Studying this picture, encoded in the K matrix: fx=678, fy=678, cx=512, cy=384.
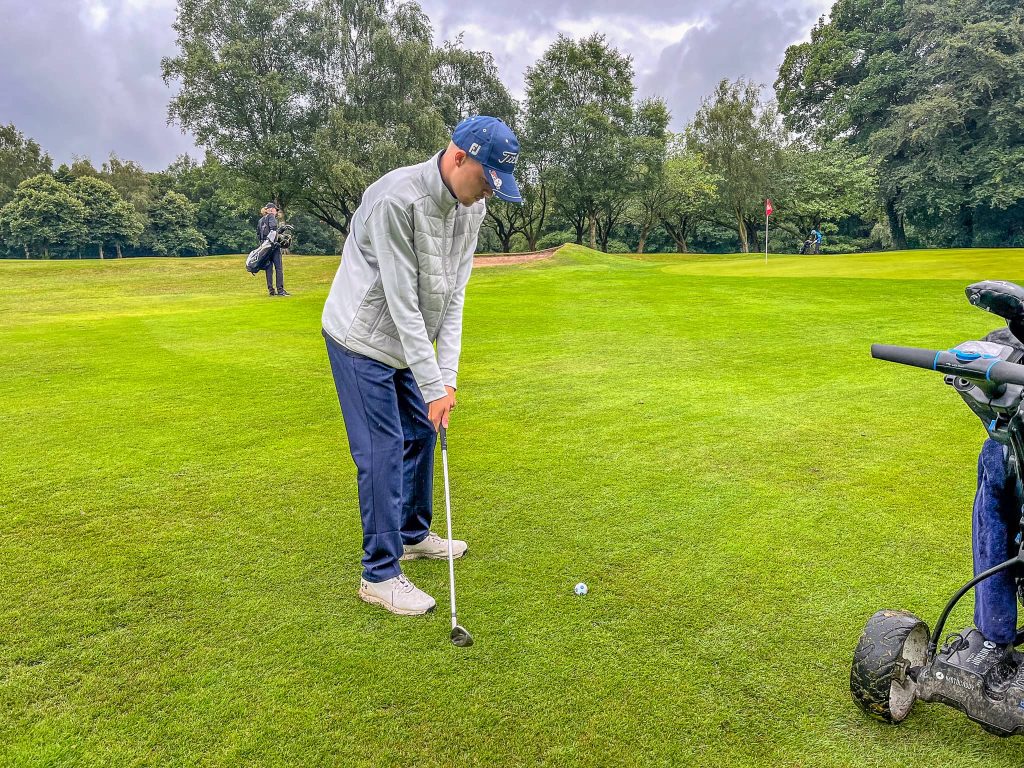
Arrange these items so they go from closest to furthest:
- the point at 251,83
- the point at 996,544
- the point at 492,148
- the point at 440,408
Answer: the point at 996,544, the point at 492,148, the point at 440,408, the point at 251,83

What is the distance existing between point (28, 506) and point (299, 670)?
315cm

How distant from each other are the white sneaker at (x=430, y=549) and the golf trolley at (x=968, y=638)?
2226 millimetres

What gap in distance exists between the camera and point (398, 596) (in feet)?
11.4

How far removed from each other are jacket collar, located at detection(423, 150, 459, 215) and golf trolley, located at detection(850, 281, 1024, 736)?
208cm

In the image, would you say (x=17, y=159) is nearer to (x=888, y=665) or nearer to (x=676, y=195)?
(x=676, y=195)

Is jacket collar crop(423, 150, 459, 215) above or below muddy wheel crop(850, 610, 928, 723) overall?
above

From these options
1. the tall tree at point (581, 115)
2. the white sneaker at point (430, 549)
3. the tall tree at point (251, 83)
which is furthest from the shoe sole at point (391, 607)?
the tall tree at point (581, 115)

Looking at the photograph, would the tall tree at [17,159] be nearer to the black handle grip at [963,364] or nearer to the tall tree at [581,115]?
the tall tree at [581,115]

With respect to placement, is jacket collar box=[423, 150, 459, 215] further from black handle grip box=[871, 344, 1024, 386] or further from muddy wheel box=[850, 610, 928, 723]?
muddy wheel box=[850, 610, 928, 723]

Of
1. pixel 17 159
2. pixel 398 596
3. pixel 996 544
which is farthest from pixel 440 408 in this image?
pixel 17 159

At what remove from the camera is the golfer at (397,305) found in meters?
3.25

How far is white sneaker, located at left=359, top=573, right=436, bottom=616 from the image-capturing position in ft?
11.3

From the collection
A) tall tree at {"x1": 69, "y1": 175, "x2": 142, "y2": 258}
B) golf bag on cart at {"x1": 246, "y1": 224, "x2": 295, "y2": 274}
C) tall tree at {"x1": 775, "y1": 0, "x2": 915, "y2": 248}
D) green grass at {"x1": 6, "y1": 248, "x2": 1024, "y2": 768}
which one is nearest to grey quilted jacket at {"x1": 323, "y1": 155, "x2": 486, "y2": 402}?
green grass at {"x1": 6, "y1": 248, "x2": 1024, "y2": 768}

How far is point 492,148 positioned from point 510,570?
2.23m
